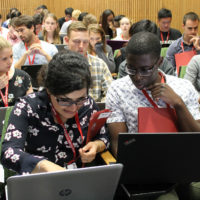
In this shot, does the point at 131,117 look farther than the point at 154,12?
No

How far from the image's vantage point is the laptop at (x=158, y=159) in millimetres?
1510

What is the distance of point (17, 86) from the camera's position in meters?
3.06

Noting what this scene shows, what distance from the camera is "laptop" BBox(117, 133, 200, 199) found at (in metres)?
1.51

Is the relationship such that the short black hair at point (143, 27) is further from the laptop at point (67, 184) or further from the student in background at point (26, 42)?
the laptop at point (67, 184)

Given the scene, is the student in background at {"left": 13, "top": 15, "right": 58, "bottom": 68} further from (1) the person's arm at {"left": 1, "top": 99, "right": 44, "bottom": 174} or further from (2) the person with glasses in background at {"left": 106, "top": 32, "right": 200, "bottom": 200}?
(1) the person's arm at {"left": 1, "top": 99, "right": 44, "bottom": 174}

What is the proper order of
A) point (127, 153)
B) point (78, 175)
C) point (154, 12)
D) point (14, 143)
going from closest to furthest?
1. point (78, 175)
2. point (127, 153)
3. point (14, 143)
4. point (154, 12)

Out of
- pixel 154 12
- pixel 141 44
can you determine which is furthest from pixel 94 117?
pixel 154 12

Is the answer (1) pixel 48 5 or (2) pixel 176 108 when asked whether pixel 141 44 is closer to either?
(2) pixel 176 108

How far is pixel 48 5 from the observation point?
12664 millimetres

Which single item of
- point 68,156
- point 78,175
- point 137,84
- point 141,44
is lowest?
point 68,156

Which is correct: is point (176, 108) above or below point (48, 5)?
below

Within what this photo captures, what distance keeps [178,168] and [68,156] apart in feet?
2.07

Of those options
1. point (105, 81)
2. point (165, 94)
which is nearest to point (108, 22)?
point (105, 81)

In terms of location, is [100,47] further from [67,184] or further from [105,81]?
[67,184]
